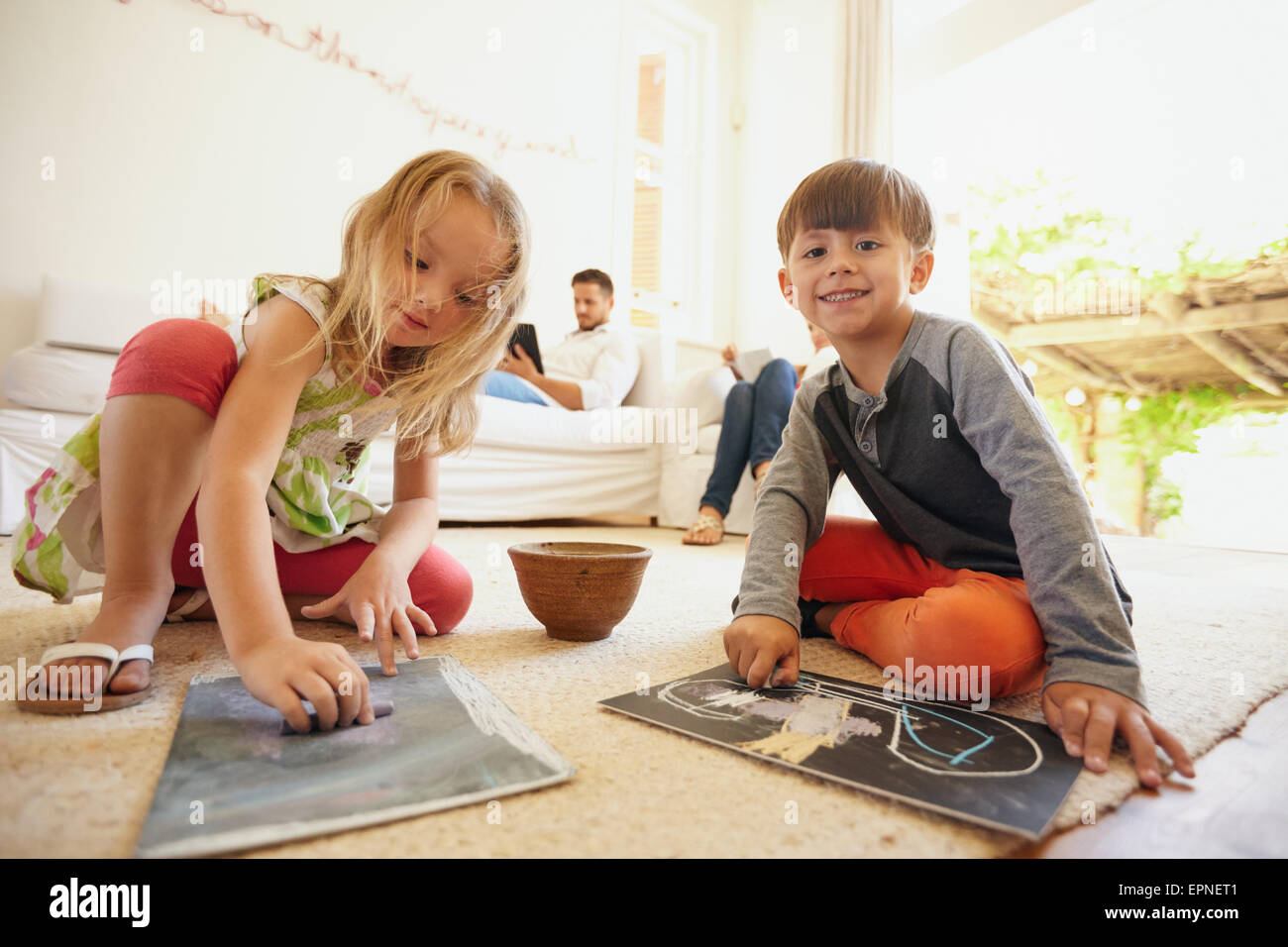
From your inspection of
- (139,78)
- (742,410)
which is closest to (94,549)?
(742,410)

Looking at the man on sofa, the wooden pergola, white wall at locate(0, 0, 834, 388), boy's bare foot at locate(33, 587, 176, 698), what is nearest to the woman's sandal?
the man on sofa

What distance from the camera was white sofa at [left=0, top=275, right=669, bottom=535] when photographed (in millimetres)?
1587

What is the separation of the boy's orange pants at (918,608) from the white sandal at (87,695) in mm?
693

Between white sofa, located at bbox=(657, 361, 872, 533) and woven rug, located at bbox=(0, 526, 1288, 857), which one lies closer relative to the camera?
woven rug, located at bbox=(0, 526, 1288, 857)

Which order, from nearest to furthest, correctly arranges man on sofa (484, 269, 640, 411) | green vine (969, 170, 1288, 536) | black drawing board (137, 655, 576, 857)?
1. black drawing board (137, 655, 576, 857)
2. man on sofa (484, 269, 640, 411)
3. green vine (969, 170, 1288, 536)

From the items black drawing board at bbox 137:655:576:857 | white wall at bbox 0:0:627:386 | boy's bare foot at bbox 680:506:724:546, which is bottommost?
boy's bare foot at bbox 680:506:724:546

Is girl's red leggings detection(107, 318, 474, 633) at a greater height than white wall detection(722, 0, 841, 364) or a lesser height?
lesser

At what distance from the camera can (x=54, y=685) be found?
569 mm

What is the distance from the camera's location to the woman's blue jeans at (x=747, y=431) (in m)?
2.10

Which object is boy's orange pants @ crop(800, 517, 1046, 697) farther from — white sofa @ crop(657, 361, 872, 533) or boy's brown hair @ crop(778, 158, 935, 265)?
white sofa @ crop(657, 361, 872, 533)

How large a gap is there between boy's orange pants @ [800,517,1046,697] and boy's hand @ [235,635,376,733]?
0.50 meters

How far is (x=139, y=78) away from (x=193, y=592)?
2.15 m

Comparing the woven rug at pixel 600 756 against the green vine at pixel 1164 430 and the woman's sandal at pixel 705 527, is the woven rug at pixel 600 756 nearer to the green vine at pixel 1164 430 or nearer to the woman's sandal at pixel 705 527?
the woman's sandal at pixel 705 527

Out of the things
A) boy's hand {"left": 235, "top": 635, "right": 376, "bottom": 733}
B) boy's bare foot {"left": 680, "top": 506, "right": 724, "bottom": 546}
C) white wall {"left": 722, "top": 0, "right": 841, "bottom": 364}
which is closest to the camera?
boy's hand {"left": 235, "top": 635, "right": 376, "bottom": 733}
